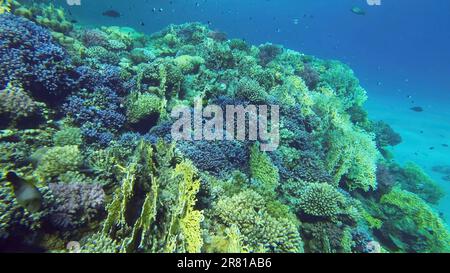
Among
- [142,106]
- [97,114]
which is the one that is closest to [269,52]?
[142,106]

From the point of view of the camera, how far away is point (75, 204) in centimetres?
399

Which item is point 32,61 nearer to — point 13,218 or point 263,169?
point 13,218

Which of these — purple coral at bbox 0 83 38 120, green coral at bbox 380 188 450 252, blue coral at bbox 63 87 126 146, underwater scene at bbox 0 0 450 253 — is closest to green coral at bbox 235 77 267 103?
underwater scene at bbox 0 0 450 253

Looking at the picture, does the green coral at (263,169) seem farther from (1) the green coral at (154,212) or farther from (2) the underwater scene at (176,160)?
(1) the green coral at (154,212)

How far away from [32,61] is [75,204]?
441 cm

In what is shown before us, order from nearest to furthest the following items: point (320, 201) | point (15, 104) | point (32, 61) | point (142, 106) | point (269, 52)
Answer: point (15, 104)
point (320, 201)
point (32, 61)
point (142, 106)
point (269, 52)

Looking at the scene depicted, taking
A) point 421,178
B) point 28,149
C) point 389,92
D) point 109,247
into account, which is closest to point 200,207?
point 109,247

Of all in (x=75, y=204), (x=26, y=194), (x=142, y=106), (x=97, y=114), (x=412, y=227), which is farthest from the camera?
(x=412, y=227)

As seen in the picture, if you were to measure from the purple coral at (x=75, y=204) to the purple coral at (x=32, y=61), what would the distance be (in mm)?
3339

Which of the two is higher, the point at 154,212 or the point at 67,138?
the point at 67,138

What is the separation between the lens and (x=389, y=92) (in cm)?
5881

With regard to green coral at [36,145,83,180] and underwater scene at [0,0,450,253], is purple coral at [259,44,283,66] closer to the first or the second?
underwater scene at [0,0,450,253]

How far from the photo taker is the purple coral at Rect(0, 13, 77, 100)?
20.1 feet
